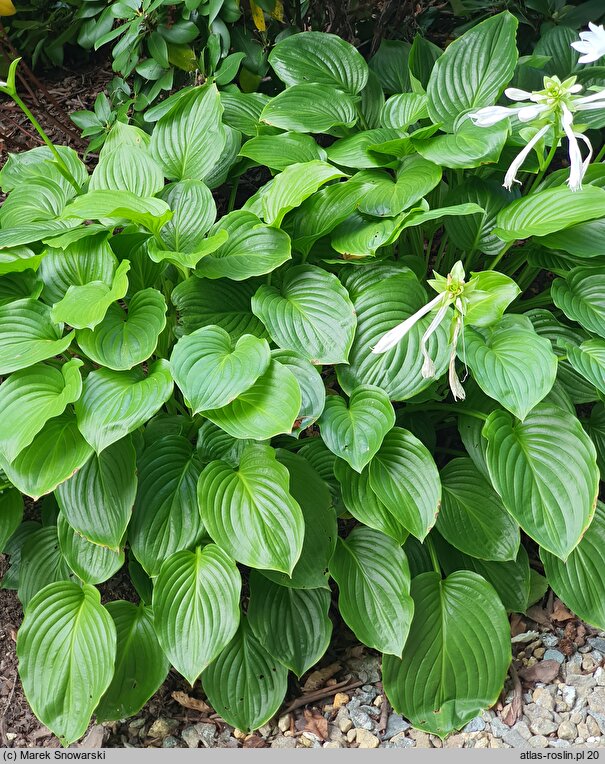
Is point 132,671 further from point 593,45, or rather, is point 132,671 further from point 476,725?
point 593,45

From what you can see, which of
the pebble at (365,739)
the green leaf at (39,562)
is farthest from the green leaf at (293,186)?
the pebble at (365,739)

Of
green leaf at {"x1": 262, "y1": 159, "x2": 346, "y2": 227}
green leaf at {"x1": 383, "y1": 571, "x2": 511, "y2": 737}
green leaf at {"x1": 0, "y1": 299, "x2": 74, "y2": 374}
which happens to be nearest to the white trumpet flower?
green leaf at {"x1": 262, "y1": 159, "x2": 346, "y2": 227}

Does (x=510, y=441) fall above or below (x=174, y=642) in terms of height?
above

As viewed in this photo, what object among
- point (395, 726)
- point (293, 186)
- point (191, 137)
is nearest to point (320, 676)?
point (395, 726)

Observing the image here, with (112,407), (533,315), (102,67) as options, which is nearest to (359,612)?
(112,407)

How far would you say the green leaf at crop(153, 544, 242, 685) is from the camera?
60.2 inches

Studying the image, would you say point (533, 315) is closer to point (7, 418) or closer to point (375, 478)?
point (375, 478)

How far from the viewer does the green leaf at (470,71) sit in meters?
2.02

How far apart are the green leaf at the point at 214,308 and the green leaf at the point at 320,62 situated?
0.80m

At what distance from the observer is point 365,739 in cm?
172

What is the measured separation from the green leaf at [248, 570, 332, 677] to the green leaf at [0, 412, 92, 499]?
56cm

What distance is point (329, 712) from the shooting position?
1.80 meters

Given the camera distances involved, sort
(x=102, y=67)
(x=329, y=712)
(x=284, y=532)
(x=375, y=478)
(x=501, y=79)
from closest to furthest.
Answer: (x=284, y=532) < (x=375, y=478) < (x=329, y=712) < (x=501, y=79) < (x=102, y=67)

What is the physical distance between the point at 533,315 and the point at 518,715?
1028 mm
